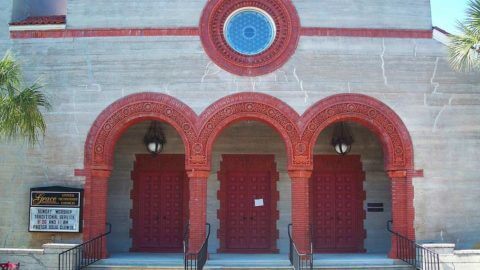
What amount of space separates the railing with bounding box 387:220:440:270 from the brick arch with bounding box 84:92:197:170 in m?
6.18

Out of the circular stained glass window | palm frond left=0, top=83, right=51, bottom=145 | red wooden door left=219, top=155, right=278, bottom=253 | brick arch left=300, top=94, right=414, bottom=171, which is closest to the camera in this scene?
palm frond left=0, top=83, right=51, bottom=145

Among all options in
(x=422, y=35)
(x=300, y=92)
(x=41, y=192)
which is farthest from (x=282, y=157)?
(x=41, y=192)

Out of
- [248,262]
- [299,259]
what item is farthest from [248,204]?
[299,259]

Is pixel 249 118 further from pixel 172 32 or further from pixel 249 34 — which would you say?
pixel 172 32

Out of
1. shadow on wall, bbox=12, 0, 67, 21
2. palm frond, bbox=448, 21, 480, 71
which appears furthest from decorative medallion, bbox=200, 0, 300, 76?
shadow on wall, bbox=12, 0, 67, 21

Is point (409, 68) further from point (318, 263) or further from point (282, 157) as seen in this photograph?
point (318, 263)

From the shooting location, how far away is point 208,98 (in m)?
15.4

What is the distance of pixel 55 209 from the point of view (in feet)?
49.4

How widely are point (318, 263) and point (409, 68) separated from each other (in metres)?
5.80

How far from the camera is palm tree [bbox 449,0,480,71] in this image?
556 inches

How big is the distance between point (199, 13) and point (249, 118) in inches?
125

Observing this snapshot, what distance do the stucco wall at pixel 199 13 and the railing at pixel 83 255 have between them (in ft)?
19.1

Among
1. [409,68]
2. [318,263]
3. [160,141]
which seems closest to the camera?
[318,263]

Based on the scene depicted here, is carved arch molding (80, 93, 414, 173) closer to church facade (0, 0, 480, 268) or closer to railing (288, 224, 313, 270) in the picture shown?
church facade (0, 0, 480, 268)
